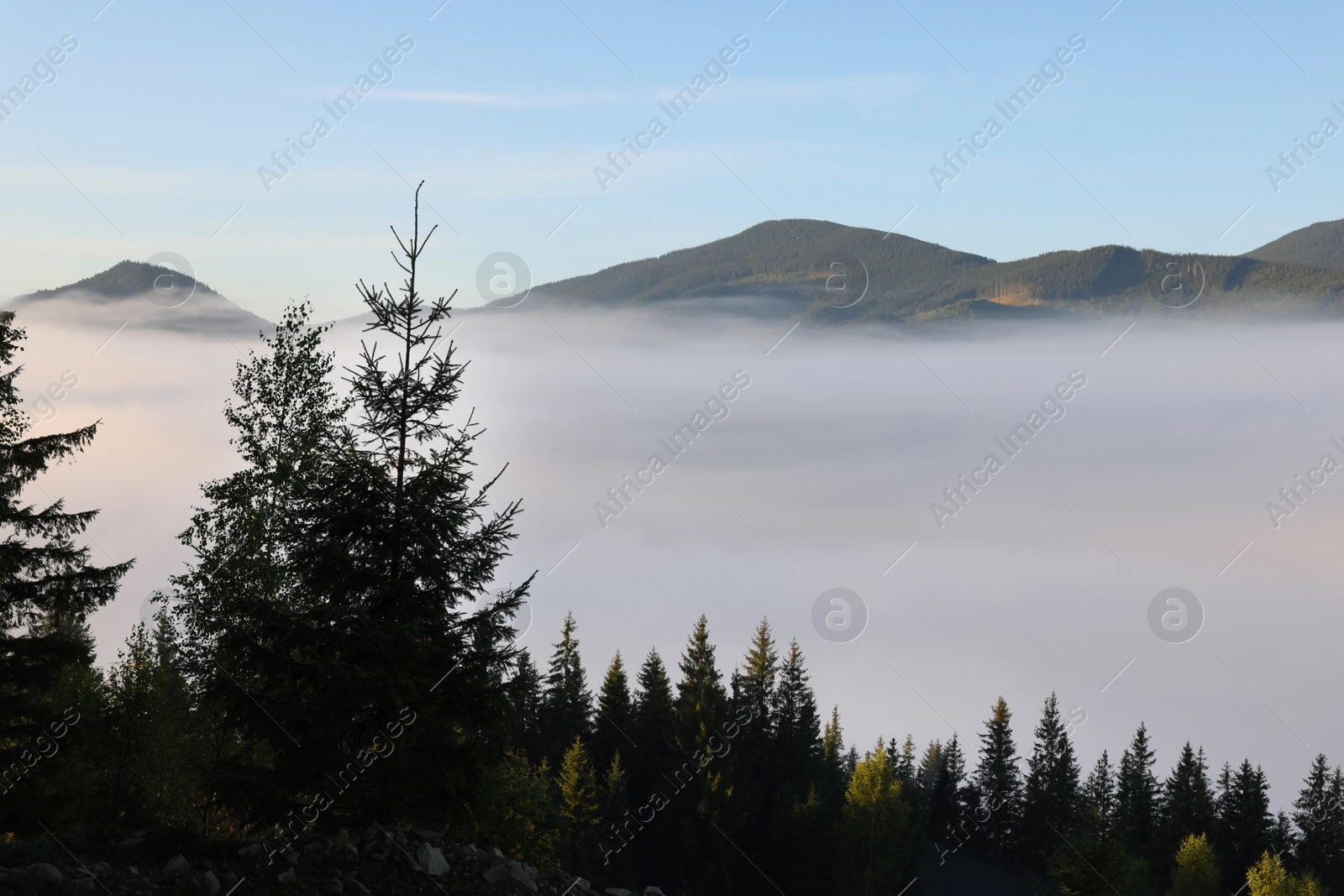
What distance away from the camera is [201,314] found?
4044 cm

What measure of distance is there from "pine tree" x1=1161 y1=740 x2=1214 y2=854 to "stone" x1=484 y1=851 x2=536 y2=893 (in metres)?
62.7

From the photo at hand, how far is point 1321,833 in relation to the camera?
250 feet

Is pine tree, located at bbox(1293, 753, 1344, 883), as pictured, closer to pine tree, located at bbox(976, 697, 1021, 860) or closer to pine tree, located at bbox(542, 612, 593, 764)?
pine tree, located at bbox(976, 697, 1021, 860)

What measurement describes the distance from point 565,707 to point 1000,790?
34.8 m

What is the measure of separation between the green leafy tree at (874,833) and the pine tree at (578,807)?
15.0 m

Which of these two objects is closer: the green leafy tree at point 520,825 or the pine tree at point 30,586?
the pine tree at point 30,586

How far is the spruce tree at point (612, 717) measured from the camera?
72.8 metres

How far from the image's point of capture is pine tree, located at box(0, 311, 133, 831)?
73.1 ft

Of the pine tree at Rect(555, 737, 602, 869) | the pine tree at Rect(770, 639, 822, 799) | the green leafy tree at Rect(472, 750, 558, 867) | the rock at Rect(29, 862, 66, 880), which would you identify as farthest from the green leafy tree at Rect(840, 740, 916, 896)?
the rock at Rect(29, 862, 66, 880)

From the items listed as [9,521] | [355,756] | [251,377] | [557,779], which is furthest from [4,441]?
[557,779]

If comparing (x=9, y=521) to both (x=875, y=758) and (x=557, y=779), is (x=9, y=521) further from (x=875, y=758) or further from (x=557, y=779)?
(x=875, y=758)

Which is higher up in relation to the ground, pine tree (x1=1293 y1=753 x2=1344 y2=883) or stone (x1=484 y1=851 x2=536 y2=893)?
stone (x1=484 y1=851 x2=536 y2=893)

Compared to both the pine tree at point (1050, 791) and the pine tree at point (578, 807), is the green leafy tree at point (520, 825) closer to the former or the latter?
the pine tree at point (578, 807)

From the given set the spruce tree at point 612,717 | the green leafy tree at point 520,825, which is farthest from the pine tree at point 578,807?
the green leafy tree at point 520,825
